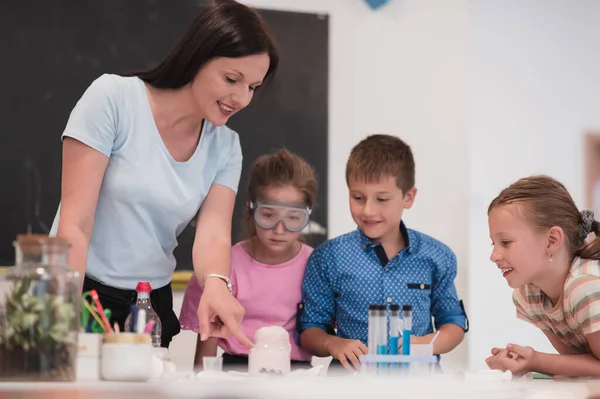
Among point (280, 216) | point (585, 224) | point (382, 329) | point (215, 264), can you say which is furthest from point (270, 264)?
point (585, 224)

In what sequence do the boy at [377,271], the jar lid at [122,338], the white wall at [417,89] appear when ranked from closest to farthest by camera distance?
the jar lid at [122,338], the boy at [377,271], the white wall at [417,89]

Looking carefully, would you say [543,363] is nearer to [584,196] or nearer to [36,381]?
[36,381]

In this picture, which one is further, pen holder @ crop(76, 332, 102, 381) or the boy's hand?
the boy's hand

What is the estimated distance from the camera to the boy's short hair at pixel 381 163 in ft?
7.77

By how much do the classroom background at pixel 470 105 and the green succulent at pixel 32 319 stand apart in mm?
2198

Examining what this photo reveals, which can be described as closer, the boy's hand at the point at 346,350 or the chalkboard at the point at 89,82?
the boy's hand at the point at 346,350

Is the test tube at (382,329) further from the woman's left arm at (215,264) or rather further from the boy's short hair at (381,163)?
the boy's short hair at (381,163)

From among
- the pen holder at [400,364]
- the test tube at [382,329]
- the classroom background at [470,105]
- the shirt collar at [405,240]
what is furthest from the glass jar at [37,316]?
the classroom background at [470,105]

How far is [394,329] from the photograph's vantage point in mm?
1648

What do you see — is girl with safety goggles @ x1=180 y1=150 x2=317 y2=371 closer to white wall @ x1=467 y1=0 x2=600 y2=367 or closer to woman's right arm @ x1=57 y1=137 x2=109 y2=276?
woman's right arm @ x1=57 y1=137 x2=109 y2=276

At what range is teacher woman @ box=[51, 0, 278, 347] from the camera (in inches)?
72.5

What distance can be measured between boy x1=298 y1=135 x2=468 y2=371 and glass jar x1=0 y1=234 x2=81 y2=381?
1143 mm

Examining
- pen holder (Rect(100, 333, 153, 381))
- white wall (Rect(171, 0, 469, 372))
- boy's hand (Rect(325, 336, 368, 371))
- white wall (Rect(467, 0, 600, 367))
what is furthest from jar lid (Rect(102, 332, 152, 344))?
white wall (Rect(467, 0, 600, 367))

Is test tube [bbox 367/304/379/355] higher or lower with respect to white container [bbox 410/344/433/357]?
higher
